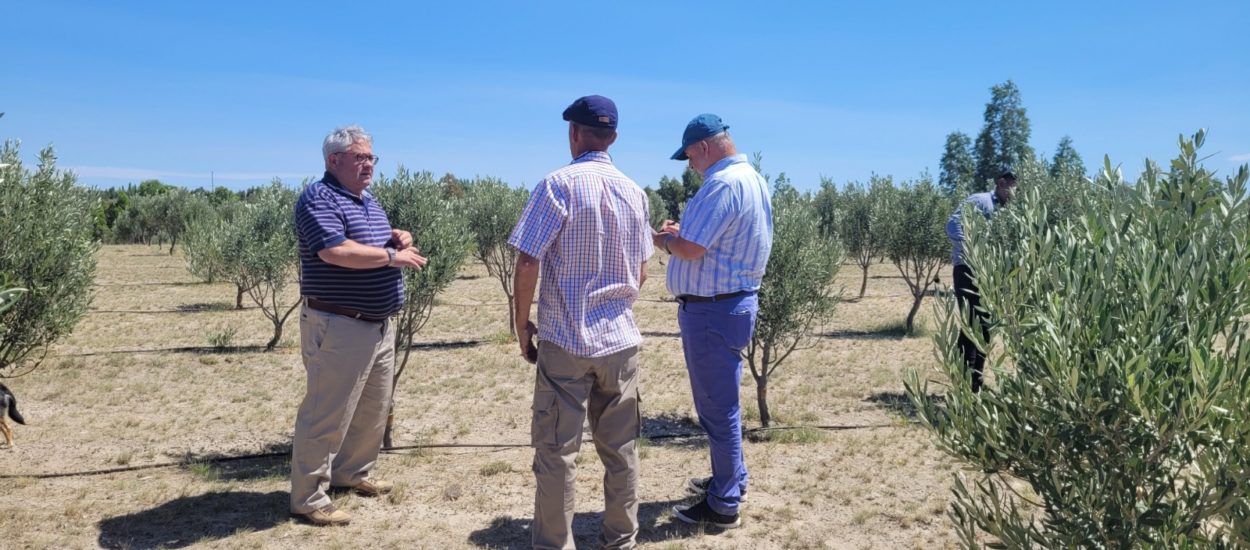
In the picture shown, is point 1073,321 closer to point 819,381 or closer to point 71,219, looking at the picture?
point 71,219

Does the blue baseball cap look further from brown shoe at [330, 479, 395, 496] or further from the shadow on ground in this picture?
the shadow on ground

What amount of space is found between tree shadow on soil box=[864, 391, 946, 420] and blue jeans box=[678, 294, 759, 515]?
3682 mm

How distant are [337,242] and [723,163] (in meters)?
1.99

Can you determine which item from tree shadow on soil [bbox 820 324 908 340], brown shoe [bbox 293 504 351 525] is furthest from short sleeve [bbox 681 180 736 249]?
tree shadow on soil [bbox 820 324 908 340]

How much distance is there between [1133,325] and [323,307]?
357 cm

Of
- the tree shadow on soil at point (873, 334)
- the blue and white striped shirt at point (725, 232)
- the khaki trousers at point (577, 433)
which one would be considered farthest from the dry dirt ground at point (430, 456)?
the blue and white striped shirt at point (725, 232)

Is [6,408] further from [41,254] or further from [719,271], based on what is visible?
[719,271]

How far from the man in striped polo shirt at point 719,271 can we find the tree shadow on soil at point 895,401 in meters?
3.73

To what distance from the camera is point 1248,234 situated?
6.93 feet

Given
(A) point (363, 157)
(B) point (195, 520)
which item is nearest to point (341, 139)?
(A) point (363, 157)

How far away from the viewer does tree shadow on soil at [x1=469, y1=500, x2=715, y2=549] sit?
14.3ft

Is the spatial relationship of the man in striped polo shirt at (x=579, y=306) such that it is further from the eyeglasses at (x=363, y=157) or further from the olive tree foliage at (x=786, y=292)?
the olive tree foliage at (x=786, y=292)

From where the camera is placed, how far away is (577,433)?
3660 millimetres

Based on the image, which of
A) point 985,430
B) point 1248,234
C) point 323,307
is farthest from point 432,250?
point 1248,234
